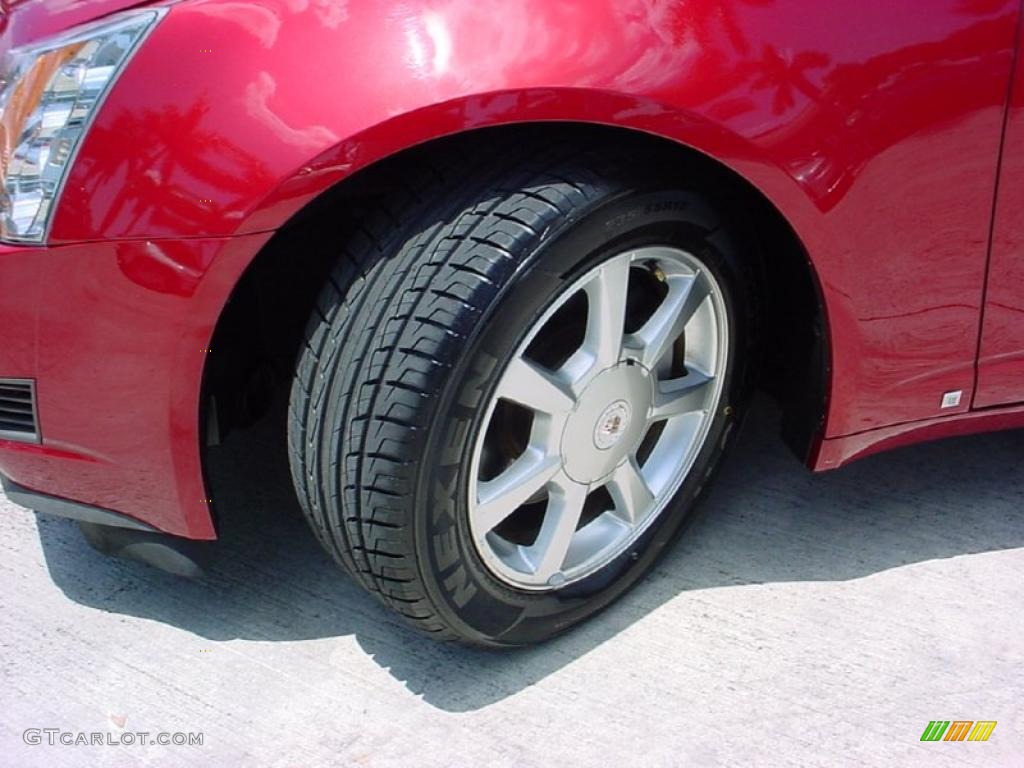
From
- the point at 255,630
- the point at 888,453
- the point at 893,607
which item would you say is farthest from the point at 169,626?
the point at 888,453

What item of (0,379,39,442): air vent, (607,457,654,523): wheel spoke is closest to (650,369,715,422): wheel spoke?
(607,457,654,523): wheel spoke

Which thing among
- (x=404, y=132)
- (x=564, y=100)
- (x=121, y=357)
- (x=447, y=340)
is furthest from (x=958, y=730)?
(x=121, y=357)

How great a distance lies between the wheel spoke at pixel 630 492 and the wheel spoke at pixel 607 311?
0.25m

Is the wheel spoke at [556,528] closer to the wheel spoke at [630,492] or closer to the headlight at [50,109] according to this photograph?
the wheel spoke at [630,492]

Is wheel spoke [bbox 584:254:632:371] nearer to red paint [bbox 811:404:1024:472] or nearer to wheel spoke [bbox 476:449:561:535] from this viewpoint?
wheel spoke [bbox 476:449:561:535]

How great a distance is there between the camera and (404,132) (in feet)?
5.15

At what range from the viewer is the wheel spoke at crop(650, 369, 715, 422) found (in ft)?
6.81

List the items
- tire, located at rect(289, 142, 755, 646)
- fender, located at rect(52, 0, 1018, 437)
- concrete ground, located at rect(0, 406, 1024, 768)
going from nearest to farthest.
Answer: fender, located at rect(52, 0, 1018, 437) → tire, located at rect(289, 142, 755, 646) → concrete ground, located at rect(0, 406, 1024, 768)

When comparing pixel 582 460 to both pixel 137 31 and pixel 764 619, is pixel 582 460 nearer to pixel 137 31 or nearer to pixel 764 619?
pixel 764 619

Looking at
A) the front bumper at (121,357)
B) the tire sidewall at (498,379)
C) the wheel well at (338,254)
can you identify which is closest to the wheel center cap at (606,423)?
the tire sidewall at (498,379)

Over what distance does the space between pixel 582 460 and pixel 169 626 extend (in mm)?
821

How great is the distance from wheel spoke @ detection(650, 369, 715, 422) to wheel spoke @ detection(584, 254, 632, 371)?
17 centimetres

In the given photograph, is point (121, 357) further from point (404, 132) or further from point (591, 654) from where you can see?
point (591, 654)

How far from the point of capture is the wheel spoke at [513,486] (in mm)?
1903
